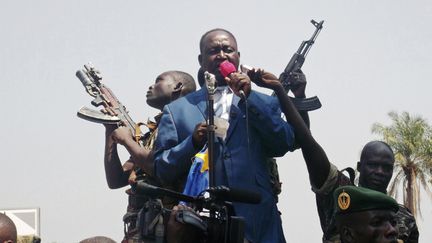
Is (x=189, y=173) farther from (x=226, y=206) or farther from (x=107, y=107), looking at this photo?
(x=107, y=107)

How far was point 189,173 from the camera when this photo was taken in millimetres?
5695

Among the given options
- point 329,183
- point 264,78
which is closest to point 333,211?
point 329,183

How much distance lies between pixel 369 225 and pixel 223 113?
1.34 metres

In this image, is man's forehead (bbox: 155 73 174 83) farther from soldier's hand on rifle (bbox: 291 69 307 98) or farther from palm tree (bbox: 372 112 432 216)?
palm tree (bbox: 372 112 432 216)

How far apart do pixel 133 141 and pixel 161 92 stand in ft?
2.08

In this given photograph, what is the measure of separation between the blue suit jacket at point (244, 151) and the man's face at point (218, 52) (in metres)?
0.33

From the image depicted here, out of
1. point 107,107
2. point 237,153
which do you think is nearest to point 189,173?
point 237,153

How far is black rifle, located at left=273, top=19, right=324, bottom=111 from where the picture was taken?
715cm

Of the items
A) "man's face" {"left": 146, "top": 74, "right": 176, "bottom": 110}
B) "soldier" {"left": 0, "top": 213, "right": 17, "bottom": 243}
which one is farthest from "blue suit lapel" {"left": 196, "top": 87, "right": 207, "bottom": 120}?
"soldier" {"left": 0, "top": 213, "right": 17, "bottom": 243}

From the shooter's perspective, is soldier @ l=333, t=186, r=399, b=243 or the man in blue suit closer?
soldier @ l=333, t=186, r=399, b=243

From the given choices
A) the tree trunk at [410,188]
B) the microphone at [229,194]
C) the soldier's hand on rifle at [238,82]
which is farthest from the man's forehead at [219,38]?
the tree trunk at [410,188]

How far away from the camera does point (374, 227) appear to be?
17.1 feet

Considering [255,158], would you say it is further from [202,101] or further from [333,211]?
[333,211]

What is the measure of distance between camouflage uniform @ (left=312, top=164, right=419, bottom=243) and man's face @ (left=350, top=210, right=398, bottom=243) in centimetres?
107
